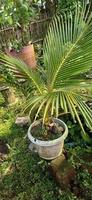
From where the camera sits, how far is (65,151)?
10.0ft

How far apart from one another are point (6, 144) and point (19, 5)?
2.52 meters

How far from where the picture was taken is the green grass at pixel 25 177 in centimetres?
284

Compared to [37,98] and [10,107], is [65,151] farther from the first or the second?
[10,107]

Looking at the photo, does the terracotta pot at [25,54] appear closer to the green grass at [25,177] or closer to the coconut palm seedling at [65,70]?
the green grass at [25,177]

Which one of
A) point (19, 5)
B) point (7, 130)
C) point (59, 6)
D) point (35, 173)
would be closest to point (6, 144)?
point (7, 130)

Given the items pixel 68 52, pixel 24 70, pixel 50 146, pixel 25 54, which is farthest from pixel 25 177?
pixel 25 54

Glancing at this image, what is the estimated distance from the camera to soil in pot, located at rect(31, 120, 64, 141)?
279cm

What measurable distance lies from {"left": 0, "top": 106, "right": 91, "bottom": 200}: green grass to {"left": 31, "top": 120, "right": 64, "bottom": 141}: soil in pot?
0.37 metres

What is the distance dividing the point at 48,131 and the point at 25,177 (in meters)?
0.62

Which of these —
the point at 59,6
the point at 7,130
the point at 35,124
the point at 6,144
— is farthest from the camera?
the point at 59,6

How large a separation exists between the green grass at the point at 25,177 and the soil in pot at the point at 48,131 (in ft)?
1.21

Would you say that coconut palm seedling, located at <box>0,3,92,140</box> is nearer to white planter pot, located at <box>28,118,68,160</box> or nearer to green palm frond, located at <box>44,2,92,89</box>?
green palm frond, located at <box>44,2,92,89</box>

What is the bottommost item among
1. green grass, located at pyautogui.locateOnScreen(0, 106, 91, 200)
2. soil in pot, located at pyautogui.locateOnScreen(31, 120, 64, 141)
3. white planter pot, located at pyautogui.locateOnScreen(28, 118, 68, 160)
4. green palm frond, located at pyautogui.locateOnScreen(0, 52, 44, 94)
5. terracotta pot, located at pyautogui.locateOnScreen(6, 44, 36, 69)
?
green grass, located at pyautogui.locateOnScreen(0, 106, 91, 200)

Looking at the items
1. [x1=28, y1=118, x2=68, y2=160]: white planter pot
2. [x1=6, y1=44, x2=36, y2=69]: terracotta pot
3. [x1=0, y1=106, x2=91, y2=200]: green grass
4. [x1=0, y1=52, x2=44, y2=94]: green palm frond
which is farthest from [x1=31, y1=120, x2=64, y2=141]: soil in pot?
[x1=6, y1=44, x2=36, y2=69]: terracotta pot
